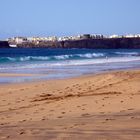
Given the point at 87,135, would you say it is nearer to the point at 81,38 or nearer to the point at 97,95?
the point at 97,95

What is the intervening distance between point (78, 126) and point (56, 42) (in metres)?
144

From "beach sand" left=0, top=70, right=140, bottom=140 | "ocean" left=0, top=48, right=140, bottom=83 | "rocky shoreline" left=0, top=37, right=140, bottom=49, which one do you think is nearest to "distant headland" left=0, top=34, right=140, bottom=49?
"rocky shoreline" left=0, top=37, right=140, bottom=49

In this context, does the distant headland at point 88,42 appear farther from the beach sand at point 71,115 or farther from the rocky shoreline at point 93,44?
the beach sand at point 71,115

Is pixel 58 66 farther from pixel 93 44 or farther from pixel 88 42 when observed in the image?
pixel 88 42

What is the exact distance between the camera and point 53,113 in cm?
802

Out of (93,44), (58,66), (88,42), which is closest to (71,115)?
(58,66)

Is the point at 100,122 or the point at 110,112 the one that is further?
the point at 110,112

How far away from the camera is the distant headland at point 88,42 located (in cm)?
14012

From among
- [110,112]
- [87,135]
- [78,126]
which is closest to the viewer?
[87,135]

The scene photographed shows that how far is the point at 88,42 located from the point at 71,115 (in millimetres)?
134997

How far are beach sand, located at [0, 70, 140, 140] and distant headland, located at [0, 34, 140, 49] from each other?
124784 mm

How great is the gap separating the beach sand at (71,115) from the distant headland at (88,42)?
12478cm

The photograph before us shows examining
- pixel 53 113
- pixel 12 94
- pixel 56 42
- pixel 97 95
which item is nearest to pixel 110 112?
pixel 53 113

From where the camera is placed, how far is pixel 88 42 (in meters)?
142
